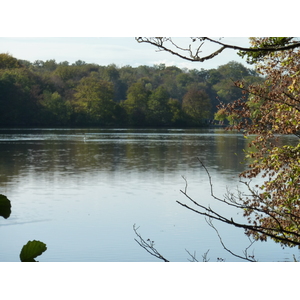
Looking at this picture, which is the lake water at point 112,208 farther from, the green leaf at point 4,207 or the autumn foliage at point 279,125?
the green leaf at point 4,207

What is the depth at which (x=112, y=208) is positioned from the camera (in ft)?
44.6

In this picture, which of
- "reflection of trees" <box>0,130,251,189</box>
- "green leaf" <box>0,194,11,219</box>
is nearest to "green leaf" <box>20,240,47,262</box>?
"green leaf" <box>0,194,11,219</box>

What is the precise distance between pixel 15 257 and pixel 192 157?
16350 millimetres

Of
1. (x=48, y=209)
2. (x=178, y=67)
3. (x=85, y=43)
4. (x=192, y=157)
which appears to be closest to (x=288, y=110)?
(x=48, y=209)

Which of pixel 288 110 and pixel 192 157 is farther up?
pixel 288 110

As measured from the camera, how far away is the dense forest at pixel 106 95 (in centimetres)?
5778

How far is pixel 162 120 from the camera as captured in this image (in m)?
66.4

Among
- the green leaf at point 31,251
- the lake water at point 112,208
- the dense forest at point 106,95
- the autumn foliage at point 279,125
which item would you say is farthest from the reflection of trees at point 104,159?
the dense forest at point 106,95

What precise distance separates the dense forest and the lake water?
111 ft

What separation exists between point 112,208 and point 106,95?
2021 inches

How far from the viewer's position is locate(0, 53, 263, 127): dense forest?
57.8 meters

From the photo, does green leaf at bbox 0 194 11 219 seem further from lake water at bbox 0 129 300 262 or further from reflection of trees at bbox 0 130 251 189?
reflection of trees at bbox 0 130 251 189
